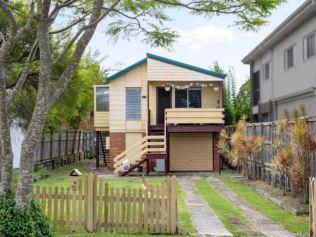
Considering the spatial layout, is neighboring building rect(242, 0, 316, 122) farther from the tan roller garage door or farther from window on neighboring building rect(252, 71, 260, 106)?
the tan roller garage door

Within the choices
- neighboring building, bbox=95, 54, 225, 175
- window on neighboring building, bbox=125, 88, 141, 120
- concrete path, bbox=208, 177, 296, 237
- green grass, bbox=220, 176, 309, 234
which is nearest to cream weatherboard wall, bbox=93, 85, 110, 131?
neighboring building, bbox=95, 54, 225, 175

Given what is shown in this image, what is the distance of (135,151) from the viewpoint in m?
27.8

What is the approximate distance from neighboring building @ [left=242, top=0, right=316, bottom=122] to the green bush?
14.2 metres

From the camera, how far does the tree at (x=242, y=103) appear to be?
120 feet

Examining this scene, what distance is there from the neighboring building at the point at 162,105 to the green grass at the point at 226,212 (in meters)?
8.76

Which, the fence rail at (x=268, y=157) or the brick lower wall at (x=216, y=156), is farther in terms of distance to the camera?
the brick lower wall at (x=216, y=156)

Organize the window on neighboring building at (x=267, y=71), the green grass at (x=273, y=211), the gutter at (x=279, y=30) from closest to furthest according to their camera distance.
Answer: the green grass at (x=273, y=211) → the gutter at (x=279, y=30) → the window on neighboring building at (x=267, y=71)

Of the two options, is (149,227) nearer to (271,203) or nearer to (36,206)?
(36,206)

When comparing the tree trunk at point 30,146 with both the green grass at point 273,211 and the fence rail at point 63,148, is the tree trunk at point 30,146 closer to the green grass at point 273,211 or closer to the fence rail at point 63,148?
the green grass at point 273,211

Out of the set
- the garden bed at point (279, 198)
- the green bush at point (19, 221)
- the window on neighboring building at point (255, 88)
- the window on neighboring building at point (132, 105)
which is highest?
the window on neighboring building at point (255, 88)

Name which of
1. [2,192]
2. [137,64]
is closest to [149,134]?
[137,64]

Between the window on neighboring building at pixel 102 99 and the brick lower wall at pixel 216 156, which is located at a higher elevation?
the window on neighboring building at pixel 102 99

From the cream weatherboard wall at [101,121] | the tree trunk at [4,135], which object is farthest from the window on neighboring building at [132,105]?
the tree trunk at [4,135]

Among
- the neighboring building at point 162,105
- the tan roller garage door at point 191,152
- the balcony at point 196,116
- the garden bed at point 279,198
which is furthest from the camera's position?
the tan roller garage door at point 191,152
